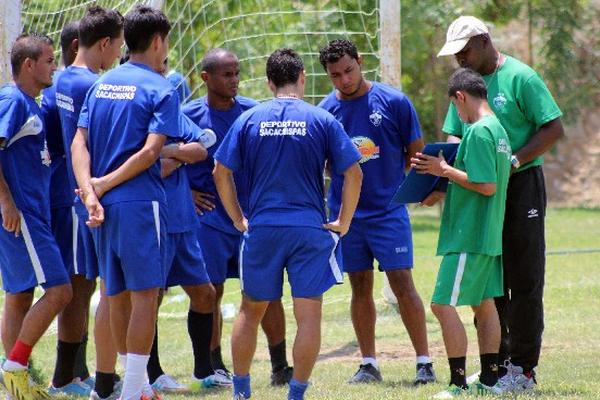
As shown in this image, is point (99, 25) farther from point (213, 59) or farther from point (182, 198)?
point (213, 59)

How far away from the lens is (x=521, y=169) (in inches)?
272

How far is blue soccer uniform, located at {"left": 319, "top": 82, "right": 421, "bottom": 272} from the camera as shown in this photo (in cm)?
779

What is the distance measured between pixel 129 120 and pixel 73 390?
2.10m

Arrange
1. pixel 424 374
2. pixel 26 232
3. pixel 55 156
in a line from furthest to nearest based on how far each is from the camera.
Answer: pixel 424 374 < pixel 55 156 < pixel 26 232

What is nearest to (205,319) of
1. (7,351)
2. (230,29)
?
(7,351)

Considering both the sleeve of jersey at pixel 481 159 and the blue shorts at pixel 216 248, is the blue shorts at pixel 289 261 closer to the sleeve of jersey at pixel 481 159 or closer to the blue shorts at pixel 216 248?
the sleeve of jersey at pixel 481 159

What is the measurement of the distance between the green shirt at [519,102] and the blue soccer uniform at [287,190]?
113 centimetres

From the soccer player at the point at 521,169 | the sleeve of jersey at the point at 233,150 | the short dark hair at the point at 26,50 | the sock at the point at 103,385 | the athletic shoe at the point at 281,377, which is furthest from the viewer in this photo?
the athletic shoe at the point at 281,377

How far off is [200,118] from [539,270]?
98.6 inches

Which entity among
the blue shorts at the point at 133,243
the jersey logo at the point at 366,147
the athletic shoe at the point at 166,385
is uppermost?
the jersey logo at the point at 366,147

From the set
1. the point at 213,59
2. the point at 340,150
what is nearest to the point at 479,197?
the point at 340,150

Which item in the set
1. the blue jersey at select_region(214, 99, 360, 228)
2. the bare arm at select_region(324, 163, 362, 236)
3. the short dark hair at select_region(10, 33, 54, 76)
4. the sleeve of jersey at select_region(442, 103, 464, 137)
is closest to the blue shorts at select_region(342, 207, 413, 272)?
the sleeve of jersey at select_region(442, 103, 464, 137)

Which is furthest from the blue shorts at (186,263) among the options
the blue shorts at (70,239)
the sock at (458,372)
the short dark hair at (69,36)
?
the sock at (458,372)

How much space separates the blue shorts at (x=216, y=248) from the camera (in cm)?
788
